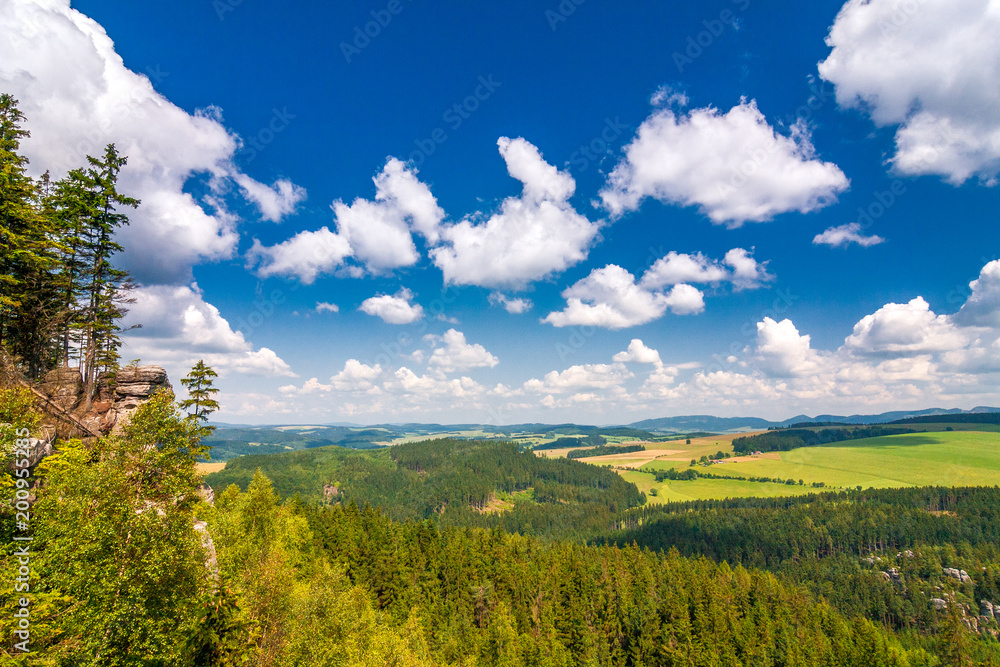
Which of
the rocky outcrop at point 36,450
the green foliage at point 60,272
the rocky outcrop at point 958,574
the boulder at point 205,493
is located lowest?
the rocky outcrop at point 958,574

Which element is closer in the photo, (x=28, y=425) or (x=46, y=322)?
(x=28, y=425)

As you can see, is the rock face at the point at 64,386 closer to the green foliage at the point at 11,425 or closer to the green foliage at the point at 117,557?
the green foliage at the point at 11,425

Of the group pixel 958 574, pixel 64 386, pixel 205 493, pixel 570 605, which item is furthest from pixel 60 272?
pixel 958 574

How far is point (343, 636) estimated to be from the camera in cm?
2992

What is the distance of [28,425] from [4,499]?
3834mm

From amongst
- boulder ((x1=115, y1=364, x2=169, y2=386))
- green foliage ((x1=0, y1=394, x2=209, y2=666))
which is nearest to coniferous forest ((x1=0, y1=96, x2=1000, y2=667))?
green foliage ((x1=0, y1=394, x2=209, y2=666))

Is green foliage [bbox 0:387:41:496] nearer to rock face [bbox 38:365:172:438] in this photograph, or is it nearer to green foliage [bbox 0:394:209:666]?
green foliage [bbox 0:394:209:666]

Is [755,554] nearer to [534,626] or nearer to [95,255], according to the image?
[534,626]

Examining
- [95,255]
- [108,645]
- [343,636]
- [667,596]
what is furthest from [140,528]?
[667,596]

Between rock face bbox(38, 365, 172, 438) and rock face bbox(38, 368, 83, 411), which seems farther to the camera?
rock face bbox(38, 368, 83, 411)

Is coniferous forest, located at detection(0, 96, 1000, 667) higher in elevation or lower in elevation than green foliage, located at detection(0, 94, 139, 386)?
lower

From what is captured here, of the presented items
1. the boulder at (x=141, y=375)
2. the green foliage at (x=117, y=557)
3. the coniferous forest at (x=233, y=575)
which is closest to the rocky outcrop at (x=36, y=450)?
the coniferous forest at (x=233, y=575)

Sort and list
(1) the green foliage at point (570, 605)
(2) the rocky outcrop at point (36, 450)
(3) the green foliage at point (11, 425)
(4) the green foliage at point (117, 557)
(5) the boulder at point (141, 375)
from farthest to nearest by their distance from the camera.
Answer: (1) the green foliage at point (570, 605) < (5) the boulder at point (141, 375) < (2) the rocky outcrop at point (36, 450) < (3) the green foliage at point (11, 425) < (4) the green foliage at point (117, 557)

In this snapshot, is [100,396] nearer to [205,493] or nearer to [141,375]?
[141,375]
